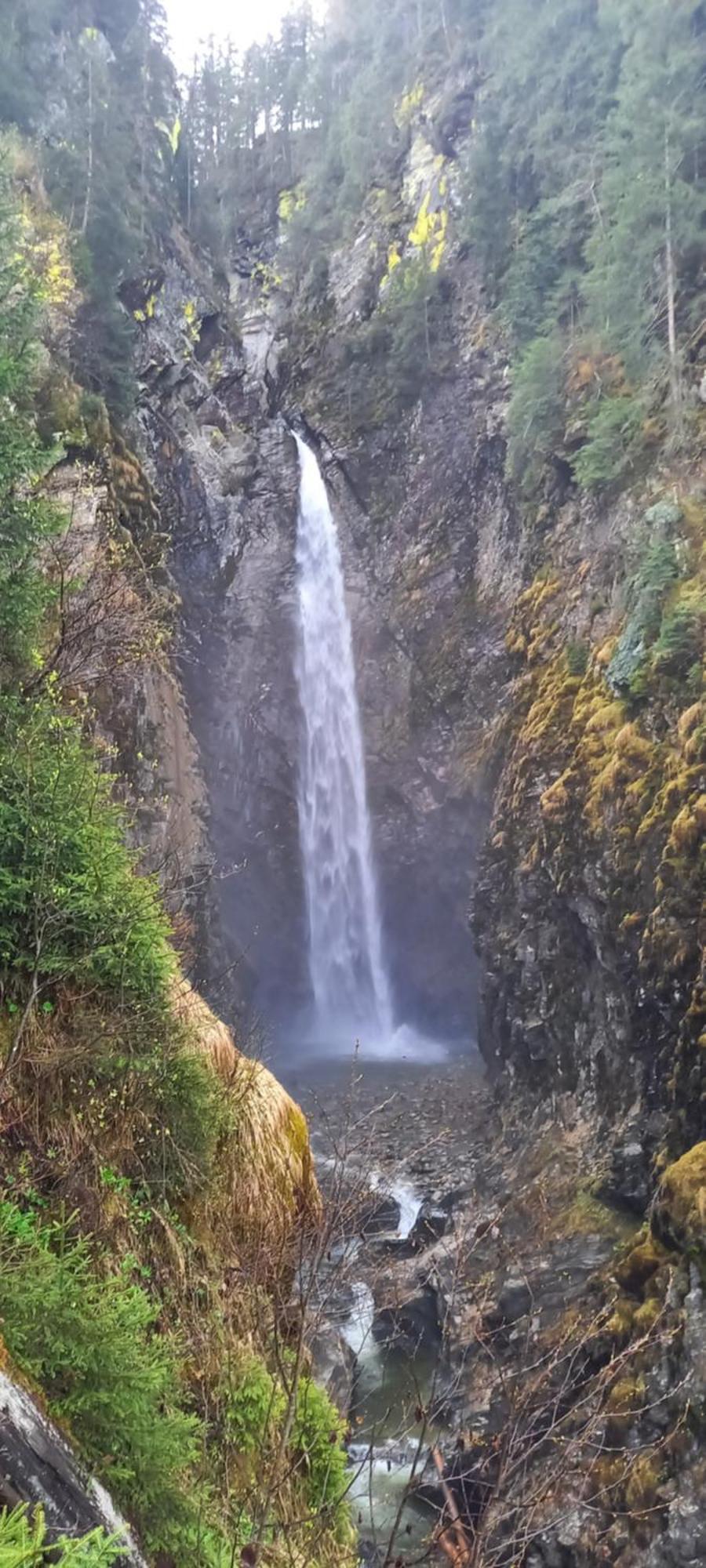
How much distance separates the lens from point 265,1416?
15.6ft

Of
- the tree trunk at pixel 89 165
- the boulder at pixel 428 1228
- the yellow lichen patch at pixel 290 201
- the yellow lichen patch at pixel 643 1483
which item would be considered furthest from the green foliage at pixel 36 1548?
the yellow lichen patch at pixel 290 201

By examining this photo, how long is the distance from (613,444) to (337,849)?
13479mm

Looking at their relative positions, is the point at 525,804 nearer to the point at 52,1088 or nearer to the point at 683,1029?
the point at 683,1029

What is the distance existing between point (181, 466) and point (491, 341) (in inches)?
367

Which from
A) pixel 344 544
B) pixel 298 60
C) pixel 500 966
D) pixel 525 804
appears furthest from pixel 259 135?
pixel 500 966

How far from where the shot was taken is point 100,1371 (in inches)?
135

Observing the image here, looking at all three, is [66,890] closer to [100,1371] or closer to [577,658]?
[100,1371]

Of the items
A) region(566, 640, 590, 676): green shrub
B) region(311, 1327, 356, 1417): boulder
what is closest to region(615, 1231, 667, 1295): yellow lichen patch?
region(311, 1327, 356, 1417): boulder

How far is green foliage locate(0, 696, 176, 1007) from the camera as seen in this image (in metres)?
4.76

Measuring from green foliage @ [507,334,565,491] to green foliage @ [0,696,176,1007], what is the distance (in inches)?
665

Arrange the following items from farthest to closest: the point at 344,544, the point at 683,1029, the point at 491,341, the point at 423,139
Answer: the point at 423,139, the point at 344,544, the point at 491,341, the point at 683,1029

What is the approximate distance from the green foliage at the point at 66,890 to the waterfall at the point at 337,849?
2051cm

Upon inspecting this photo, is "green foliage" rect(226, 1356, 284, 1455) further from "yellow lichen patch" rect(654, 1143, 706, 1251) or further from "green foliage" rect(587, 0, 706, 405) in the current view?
"green foliage" rect(587, 0, 706, 405)

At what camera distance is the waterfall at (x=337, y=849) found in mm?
26000
